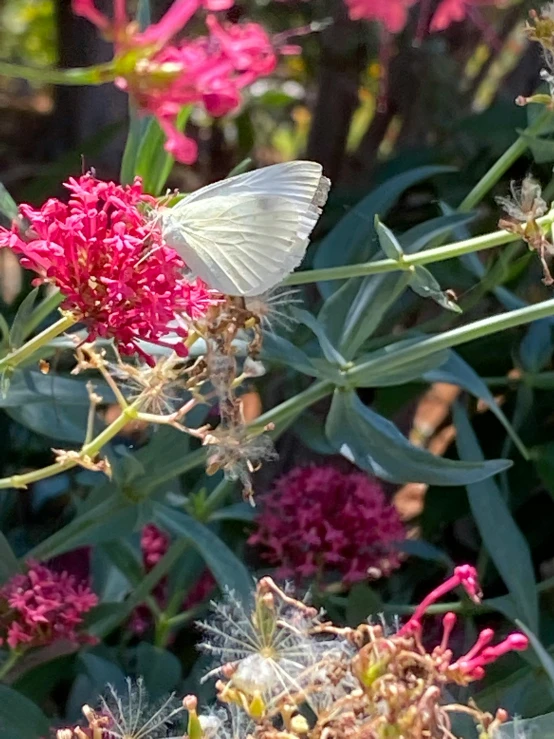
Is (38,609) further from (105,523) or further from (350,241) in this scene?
(350,241)

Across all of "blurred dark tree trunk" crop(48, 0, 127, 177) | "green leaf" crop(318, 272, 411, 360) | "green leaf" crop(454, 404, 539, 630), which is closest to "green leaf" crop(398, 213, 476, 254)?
"green leaf" crop(318, 272, 411, 360)

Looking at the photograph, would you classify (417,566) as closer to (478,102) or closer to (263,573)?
(263,573)

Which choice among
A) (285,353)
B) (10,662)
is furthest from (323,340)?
(10,662)

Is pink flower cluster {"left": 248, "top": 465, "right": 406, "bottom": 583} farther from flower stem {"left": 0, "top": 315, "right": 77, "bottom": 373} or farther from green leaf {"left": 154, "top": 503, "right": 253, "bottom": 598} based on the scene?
flower stem {"left": 0, "top": 315, "right": 77, "bottom": 373}

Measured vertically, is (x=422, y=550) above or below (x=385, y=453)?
below

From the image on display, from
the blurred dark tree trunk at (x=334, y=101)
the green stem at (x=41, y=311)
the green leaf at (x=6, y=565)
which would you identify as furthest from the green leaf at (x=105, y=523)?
the blurred dark tree trunk at (x=334, y=101)

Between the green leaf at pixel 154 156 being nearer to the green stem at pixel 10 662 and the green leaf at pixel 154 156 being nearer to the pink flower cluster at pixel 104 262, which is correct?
the pink flower cluster at pixel 104 262

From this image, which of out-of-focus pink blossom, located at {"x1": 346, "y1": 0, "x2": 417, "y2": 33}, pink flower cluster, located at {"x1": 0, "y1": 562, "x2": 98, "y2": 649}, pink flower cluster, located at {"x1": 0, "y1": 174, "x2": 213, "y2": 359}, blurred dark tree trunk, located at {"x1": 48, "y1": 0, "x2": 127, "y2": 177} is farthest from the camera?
blurred dark tree trunk, located at {"x1": 48, "y1": 0, "x2": 127, "y2": 177}
